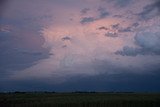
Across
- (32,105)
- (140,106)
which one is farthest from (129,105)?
(32,105)

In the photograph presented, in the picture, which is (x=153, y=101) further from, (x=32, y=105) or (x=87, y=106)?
(x=32, y=105)

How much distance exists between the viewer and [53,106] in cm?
5206

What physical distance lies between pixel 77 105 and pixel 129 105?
29.3ft

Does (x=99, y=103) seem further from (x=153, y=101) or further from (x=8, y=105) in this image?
(x=8, y=105)

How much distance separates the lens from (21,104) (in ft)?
178

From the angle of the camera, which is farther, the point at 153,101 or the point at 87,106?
the point at 153,101

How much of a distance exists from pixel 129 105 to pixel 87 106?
7196 millimetres

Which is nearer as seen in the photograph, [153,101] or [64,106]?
[64,106]

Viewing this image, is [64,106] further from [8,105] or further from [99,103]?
[8,105]

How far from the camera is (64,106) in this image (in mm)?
52000

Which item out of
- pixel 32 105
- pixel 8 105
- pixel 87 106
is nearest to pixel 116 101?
pixel 87 106

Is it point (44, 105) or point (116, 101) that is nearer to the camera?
point (44, 105)

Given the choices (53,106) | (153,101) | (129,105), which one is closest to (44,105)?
(53,106)

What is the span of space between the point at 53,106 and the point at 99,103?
783cm
